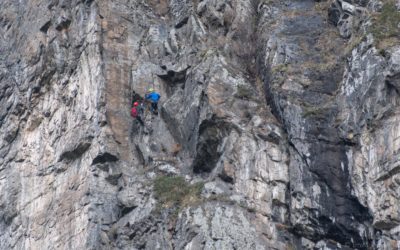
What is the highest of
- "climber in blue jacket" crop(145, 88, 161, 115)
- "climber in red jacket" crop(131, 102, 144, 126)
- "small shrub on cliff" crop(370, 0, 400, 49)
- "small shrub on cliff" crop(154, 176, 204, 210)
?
"small shrub on cliff" crop(370, 0, 400, 49)

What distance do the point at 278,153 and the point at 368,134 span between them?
311cm

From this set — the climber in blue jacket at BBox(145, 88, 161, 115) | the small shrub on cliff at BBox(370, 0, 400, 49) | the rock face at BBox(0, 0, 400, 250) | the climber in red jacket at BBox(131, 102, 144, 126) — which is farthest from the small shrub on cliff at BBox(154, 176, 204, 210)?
the small shrub on cliff at BBox(370, 0, 400, 49)

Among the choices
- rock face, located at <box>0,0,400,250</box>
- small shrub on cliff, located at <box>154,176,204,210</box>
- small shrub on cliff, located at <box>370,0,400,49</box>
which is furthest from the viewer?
small shrub on cliff, located at <box>154,176,204,210</box>

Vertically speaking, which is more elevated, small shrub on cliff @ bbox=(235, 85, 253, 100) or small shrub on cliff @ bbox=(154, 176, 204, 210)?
small shrub on cliff @ bbox=(235, 85, 253, 100)

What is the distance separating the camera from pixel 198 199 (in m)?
30.5

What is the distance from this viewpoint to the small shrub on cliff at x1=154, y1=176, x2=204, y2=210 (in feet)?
101

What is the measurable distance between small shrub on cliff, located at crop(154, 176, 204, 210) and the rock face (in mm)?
56

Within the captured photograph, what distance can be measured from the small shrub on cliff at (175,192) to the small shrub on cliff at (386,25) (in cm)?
736

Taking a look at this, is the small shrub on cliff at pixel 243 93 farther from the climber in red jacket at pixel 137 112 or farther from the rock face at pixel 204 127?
the climber in red jacket at pixel 137 112

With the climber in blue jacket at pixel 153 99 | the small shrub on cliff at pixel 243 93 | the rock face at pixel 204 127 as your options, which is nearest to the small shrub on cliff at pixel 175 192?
the rock face at pixel 204 127

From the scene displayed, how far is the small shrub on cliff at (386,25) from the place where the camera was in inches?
1201

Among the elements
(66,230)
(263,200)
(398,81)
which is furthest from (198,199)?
(398,81)

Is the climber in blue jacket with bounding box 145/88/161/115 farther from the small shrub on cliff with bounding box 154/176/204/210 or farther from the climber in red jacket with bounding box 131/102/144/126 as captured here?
the small shrub on cliff with bounding box 154/176/204/210

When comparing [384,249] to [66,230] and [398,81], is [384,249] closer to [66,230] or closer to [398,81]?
[398,81]
